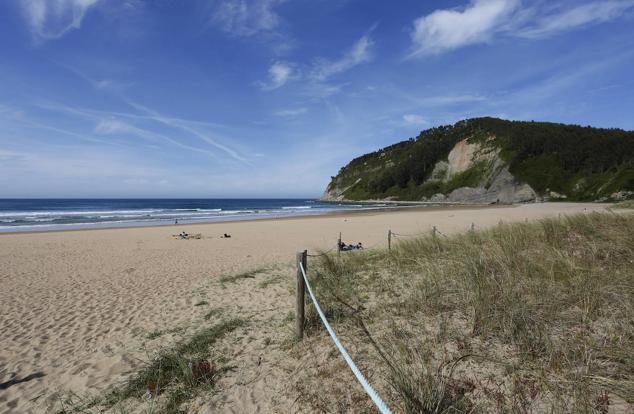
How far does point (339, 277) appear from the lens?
6.45 meters

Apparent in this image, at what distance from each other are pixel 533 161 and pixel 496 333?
74182 millimetres

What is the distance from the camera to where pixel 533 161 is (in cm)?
6356

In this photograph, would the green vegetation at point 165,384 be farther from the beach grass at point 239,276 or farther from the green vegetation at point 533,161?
the green vegetation at point 533,161

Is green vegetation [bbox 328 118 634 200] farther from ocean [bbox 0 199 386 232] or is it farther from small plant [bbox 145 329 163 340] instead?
small plant [bbox 145 329 163 340]

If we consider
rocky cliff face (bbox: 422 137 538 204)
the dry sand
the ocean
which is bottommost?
the dry sand

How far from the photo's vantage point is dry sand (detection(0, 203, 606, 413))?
3622mm

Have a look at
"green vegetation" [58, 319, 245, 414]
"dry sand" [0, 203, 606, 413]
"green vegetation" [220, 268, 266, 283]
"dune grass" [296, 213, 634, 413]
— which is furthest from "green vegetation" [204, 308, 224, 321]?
"green vegetation" [220, 268, 266, 283]

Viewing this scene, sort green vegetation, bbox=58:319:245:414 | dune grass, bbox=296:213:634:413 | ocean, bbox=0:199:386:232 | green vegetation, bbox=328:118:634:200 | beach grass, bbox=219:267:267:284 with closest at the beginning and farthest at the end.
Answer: dune grass, bbox=296:213:634:413 < green vegetation, bbox=58:319:245:414 < beach grass, bbox=219:267:267:284 < ocean, bbox=0:199:386:232 < green vegetation, bbox=328:118:634:200

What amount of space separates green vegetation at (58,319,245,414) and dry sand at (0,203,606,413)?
0.66 feet

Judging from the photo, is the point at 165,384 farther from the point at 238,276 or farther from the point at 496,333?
the point at 238,276

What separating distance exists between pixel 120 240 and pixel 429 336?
18.1 metres

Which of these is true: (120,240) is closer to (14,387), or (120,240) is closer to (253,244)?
(253,244)

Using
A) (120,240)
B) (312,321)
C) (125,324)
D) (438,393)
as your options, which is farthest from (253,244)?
(438,393)

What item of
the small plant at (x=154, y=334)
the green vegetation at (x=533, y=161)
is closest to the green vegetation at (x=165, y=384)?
the small plant at (x=154, y=334)
